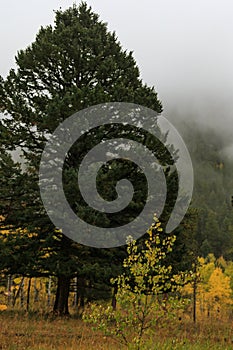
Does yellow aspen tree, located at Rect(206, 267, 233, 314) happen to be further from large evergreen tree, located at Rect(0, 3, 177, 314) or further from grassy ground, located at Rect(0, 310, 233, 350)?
large evergreen tree, located at Rect(0, 3, 177, 314)

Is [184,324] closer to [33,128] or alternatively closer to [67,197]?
[67,197]

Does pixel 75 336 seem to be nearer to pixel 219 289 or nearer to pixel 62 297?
pixel 62 297

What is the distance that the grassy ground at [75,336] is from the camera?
904 cm

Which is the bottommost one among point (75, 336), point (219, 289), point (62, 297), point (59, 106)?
point (75, 336)

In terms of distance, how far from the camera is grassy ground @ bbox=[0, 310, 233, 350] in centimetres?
904

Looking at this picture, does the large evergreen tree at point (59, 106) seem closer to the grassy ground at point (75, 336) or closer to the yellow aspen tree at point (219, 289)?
the grassy ground at point (75, 336)

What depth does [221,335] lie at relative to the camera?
12047 millimetres

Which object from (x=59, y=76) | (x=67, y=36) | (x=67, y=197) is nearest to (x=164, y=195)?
(x=67, y=197)

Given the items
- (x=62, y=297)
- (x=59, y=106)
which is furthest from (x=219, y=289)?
(x=59, y=106)

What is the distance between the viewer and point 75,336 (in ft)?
34.6

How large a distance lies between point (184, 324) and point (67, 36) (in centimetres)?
1283

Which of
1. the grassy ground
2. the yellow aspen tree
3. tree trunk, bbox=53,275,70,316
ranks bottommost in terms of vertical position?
the grassy ground

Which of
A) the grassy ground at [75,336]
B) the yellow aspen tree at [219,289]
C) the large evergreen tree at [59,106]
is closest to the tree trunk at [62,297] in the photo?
the large evergreen tree at [59,106]

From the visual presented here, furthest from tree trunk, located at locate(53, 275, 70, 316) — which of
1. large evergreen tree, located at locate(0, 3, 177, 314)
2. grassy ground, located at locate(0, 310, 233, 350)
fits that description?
grassy ground, located at locate(0, 310, 233, 350)
